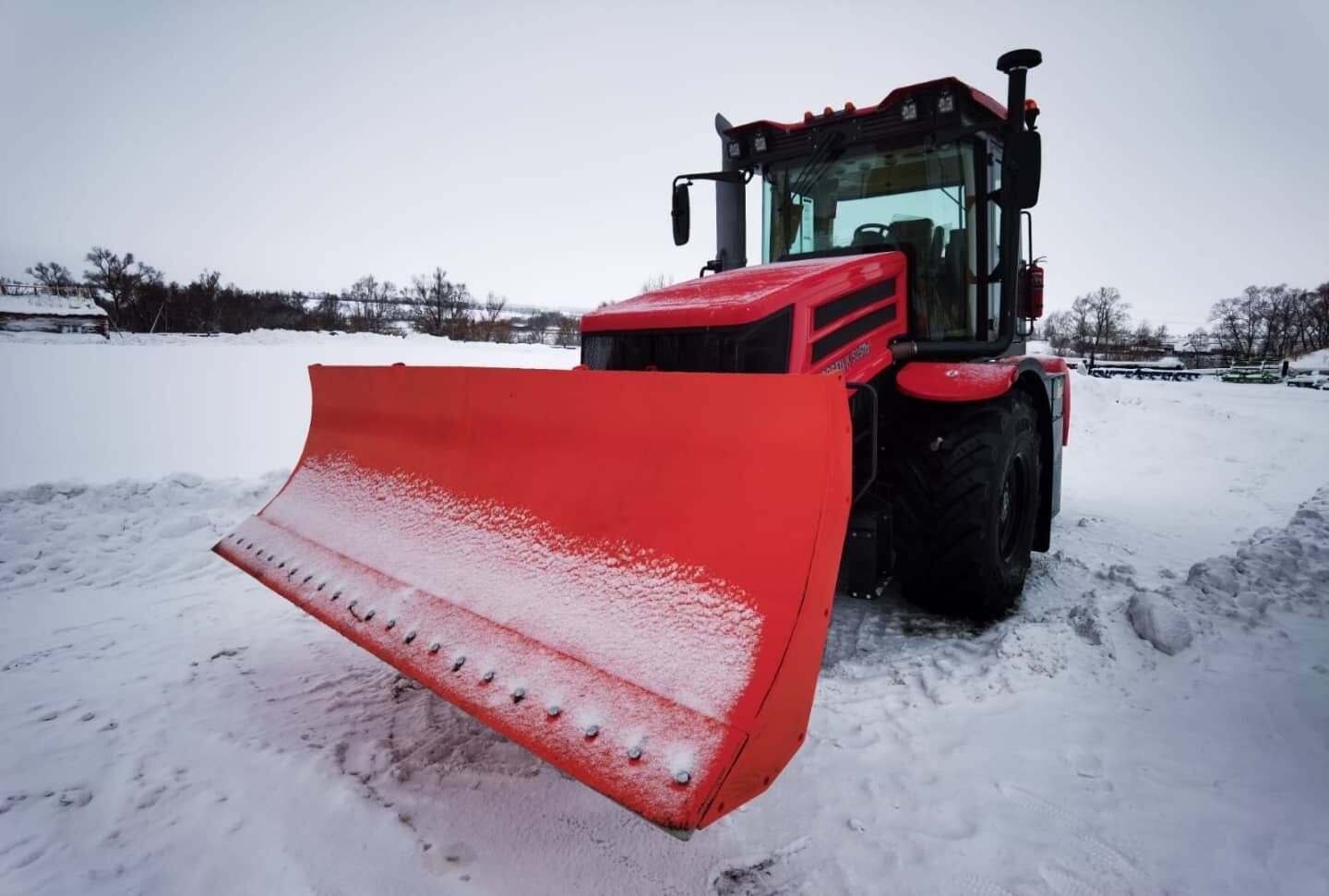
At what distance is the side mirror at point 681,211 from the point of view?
4.24 metres

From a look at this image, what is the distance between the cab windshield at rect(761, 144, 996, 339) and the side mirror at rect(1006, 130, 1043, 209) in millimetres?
455

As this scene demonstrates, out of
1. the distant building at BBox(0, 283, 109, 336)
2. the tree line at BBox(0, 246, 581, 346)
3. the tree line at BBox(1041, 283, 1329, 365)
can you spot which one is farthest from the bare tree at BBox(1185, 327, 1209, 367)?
the distant building at BBox(0, 283, 109, 336)

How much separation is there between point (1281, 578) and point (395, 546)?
4.36 meters

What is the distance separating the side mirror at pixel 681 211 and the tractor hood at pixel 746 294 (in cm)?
105

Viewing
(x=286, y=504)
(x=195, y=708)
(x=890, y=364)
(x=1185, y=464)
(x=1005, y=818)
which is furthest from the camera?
(x=1185, y=464)

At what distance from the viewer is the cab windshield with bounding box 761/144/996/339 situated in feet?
11.8

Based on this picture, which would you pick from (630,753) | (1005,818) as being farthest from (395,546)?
(1005,818)

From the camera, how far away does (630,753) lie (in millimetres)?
1483

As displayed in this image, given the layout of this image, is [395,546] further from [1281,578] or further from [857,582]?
[1281,578]

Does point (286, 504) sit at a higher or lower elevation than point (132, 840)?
higher

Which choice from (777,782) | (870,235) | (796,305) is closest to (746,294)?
(796,305)

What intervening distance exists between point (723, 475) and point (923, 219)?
244cm

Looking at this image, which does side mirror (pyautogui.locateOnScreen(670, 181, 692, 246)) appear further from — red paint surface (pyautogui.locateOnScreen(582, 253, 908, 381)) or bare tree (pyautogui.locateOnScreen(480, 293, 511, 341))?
bare tree (pyautogui.locateOnScreen(480, 293, 511, 341))

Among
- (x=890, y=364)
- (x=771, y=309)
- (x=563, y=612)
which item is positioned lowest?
(x=563, y=612)
